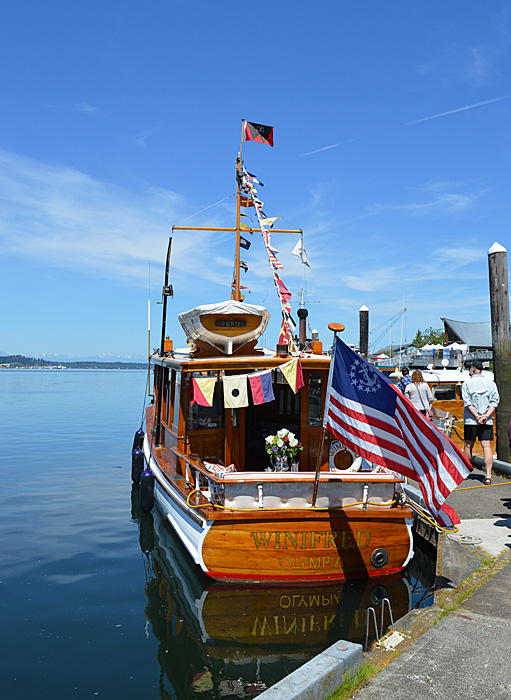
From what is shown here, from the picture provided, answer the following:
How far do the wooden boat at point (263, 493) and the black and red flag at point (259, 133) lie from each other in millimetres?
6375

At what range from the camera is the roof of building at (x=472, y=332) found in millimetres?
46656

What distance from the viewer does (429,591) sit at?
23.0ft

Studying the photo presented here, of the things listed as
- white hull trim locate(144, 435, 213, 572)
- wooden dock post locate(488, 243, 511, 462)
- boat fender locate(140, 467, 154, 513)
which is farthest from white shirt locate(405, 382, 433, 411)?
boat fender locate(140, 467, 154, 513)

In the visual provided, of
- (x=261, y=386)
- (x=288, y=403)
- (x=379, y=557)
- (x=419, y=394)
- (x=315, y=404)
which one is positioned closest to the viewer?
(x=379, y=557)

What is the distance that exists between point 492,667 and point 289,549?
3.02 meters

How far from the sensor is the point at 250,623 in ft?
20.3

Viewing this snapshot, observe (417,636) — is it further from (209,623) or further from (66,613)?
(66,613)

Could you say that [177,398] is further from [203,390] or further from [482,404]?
[482,404]

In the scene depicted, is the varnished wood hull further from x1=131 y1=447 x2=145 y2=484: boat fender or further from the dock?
x1=131 y1=447 x2=145 y2=484: boat fender

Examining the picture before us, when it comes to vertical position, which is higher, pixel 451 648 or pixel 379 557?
pixel 451 648

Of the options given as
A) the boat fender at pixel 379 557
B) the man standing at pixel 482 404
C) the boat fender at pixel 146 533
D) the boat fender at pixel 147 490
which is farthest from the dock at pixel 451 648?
the boat fender at pixel 147 490

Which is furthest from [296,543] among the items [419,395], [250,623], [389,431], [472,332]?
[472,332]

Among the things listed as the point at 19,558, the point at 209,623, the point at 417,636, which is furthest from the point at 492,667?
the point at 19,558

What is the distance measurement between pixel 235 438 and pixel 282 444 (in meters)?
1.09
